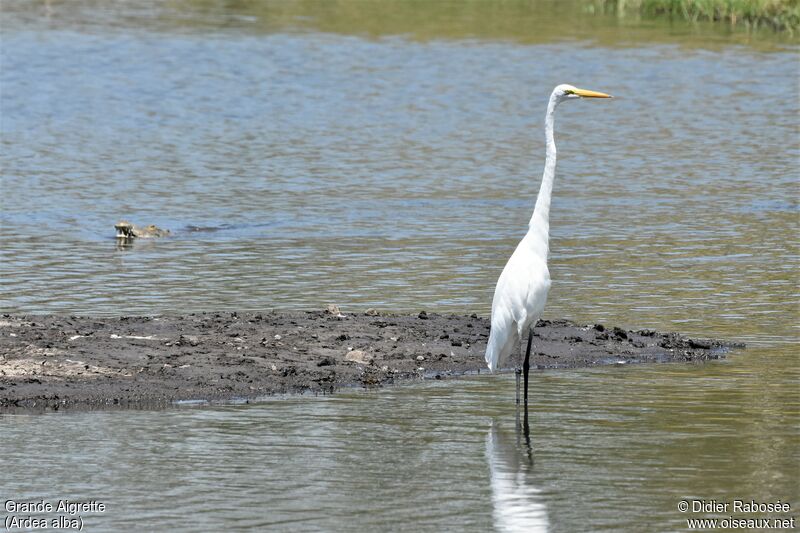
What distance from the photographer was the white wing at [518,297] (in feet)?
37.3

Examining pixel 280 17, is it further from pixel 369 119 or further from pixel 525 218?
pixel 525 218

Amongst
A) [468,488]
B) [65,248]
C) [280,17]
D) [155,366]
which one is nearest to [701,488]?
[468,488]

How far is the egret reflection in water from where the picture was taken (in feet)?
28.5

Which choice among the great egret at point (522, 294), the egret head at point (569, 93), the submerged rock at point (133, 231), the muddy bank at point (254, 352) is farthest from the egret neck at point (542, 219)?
the submerged rock at point (133, 231)

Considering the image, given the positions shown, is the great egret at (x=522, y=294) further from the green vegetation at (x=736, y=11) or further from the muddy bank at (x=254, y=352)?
the green vegetation at (x=736, y=11)

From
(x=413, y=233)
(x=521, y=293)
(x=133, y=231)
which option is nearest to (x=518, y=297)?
(x=521, y=293)

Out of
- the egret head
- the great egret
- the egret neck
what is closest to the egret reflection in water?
the great egret

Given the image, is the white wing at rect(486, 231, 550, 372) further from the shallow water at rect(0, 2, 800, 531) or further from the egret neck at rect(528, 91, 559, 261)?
the shallow water at rect(0, 2, 800, 531)

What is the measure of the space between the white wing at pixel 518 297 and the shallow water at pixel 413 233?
443 mm

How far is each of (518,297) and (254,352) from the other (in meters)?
2.43

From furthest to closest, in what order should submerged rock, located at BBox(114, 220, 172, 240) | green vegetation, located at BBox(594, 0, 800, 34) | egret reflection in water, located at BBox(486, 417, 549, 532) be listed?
green vegetation, located at BBox(594, 0, 800, 34), submerged rock, located at BBox(114, 220, 172, 240), egret reflection in water, located at BBox(486, 417, 549, 532)

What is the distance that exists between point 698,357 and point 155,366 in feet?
14.8

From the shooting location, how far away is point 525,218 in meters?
21.1

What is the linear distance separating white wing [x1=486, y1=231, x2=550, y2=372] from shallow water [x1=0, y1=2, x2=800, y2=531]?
1.45 ft
